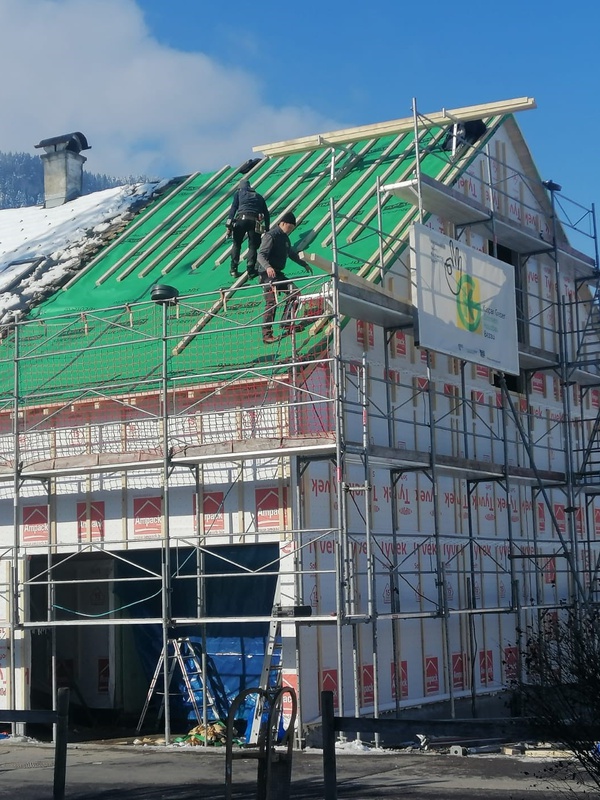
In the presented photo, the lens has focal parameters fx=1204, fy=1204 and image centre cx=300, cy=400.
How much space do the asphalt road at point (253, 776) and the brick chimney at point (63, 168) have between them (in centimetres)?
1389

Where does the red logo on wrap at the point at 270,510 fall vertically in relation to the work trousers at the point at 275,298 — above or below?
below

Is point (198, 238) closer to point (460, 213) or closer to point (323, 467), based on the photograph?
point (460, 213)

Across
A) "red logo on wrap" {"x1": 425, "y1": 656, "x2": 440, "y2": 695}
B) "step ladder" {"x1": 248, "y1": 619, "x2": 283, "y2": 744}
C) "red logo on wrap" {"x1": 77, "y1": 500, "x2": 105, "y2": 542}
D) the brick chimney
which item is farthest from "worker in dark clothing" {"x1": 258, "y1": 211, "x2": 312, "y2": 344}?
the brick chimney

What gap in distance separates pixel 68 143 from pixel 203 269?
8370mm

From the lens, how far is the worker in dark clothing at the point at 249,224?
17344mm

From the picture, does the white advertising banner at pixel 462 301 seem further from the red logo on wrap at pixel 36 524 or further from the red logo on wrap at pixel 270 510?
the red logo on wrap at pixel 36 524

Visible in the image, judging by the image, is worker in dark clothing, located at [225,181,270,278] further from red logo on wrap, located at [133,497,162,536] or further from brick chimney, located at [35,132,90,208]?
brick chimney, located at [35,132,90,208]

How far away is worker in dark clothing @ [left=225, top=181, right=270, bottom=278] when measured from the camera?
17.3 metres

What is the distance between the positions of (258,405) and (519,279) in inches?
260

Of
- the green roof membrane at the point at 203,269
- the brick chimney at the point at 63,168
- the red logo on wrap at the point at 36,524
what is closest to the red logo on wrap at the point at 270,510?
the green roof membrane at the point at 203,269

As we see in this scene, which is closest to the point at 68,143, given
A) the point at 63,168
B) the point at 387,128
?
the point at 63,168

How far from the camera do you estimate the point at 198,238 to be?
66.2 feet

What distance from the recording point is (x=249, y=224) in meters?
17.4

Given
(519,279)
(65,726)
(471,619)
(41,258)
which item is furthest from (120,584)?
(65,726)
